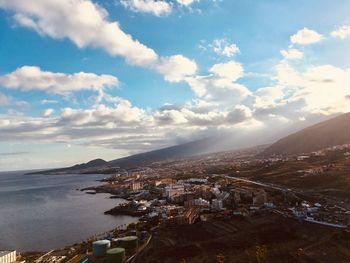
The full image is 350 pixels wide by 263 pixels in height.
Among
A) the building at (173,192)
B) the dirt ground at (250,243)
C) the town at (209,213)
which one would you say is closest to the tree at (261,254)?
the dirt ground at (250,243)

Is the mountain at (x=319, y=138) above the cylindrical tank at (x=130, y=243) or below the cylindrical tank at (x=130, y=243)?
above

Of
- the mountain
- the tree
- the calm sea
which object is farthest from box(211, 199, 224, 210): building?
the mountain

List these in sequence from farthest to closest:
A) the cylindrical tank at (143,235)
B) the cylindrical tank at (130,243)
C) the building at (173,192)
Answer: the building at (173,192), the cylindrical tank at (143,235), the cylindrical tank at (130,243)

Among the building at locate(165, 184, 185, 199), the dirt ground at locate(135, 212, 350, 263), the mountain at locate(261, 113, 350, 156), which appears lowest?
the dirt ground at locate(135, 212, 350, 263)

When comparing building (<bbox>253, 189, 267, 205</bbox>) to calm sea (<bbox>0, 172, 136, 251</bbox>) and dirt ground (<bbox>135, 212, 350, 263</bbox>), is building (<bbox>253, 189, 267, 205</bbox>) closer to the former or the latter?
dirt ground (<bbox>135, 212, 350, 263</bbox>)

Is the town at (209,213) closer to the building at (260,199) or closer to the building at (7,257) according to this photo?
the building at (260,199)

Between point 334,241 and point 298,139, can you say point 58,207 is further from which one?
point 298,139

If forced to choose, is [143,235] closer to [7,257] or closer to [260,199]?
[7,257]

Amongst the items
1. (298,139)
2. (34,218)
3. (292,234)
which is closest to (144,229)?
(292,234)

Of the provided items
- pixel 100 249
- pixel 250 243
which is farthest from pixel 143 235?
pixel 250 243

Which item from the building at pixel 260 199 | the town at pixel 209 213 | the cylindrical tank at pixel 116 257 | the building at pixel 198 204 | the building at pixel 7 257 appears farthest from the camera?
the building at pixel 198 204
